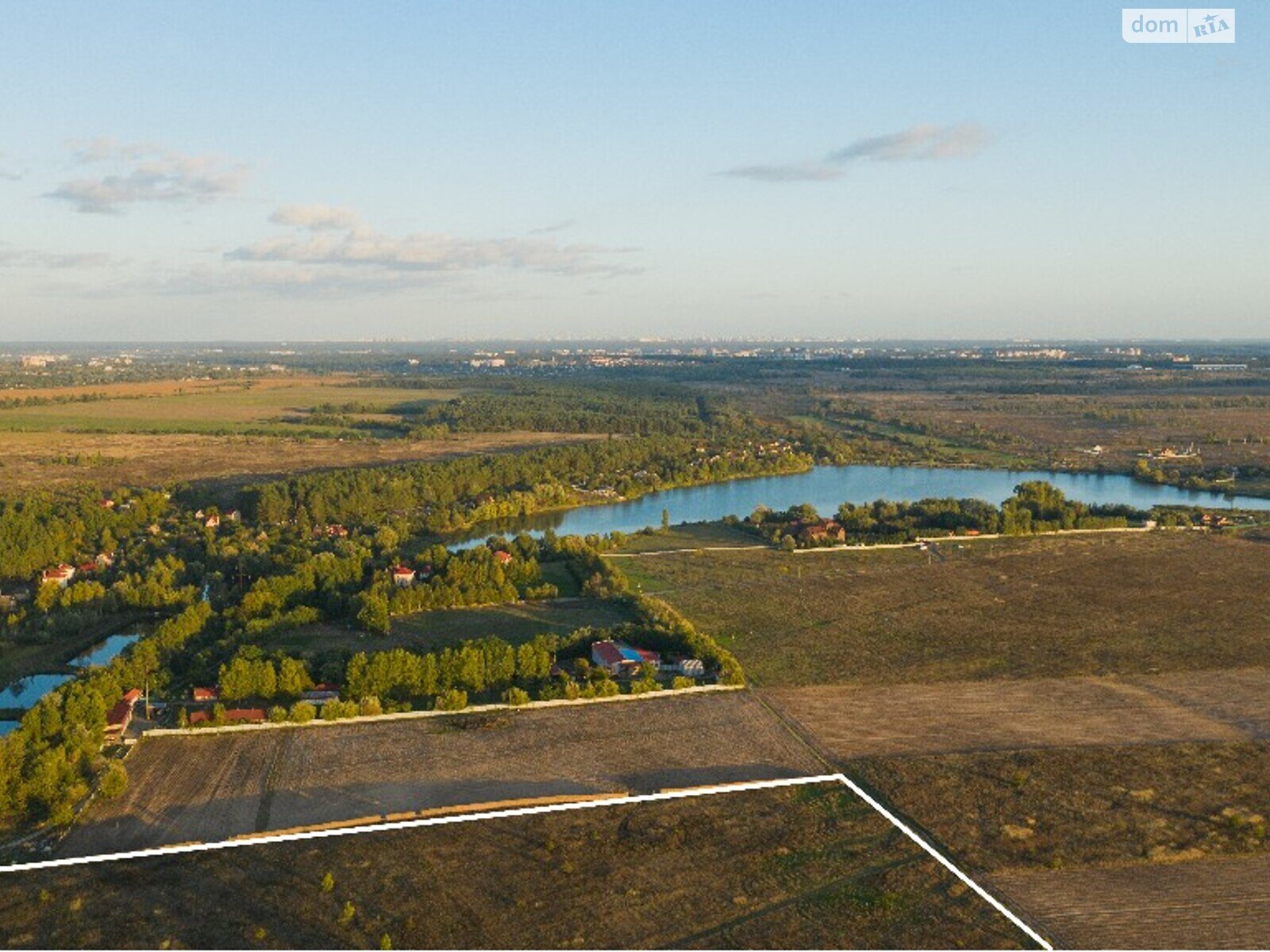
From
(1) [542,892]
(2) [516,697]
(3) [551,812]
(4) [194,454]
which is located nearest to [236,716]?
(2) [516,697]

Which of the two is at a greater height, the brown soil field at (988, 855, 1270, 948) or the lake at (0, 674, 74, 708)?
the lake at (0, 674, 74, 708)

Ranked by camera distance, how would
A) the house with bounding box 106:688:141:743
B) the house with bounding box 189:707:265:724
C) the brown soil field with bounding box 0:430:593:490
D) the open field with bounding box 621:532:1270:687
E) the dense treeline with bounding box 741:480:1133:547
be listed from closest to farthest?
the house with bounding box 106:688:141:743
the house with bounding box 189:707:265:724
the open field with bounding box 621:532:1270:687
the dense treeline with bounding box 741:480:1133:547
the brown soil field with bounding box 0:430:593:490

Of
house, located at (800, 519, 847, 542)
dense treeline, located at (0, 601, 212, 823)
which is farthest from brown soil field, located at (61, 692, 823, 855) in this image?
house, located at (800, 519, 847, 542)

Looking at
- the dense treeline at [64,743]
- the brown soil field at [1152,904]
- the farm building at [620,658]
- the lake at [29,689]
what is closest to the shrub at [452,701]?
the farm building at [620,658]

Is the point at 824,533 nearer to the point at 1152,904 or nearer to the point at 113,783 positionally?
the point at 1152,904

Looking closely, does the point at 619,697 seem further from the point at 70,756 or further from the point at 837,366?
the point at 837,366

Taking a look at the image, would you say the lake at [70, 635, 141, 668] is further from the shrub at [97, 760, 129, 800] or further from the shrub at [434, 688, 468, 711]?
the shrub at [434, 688, 468, 711]
